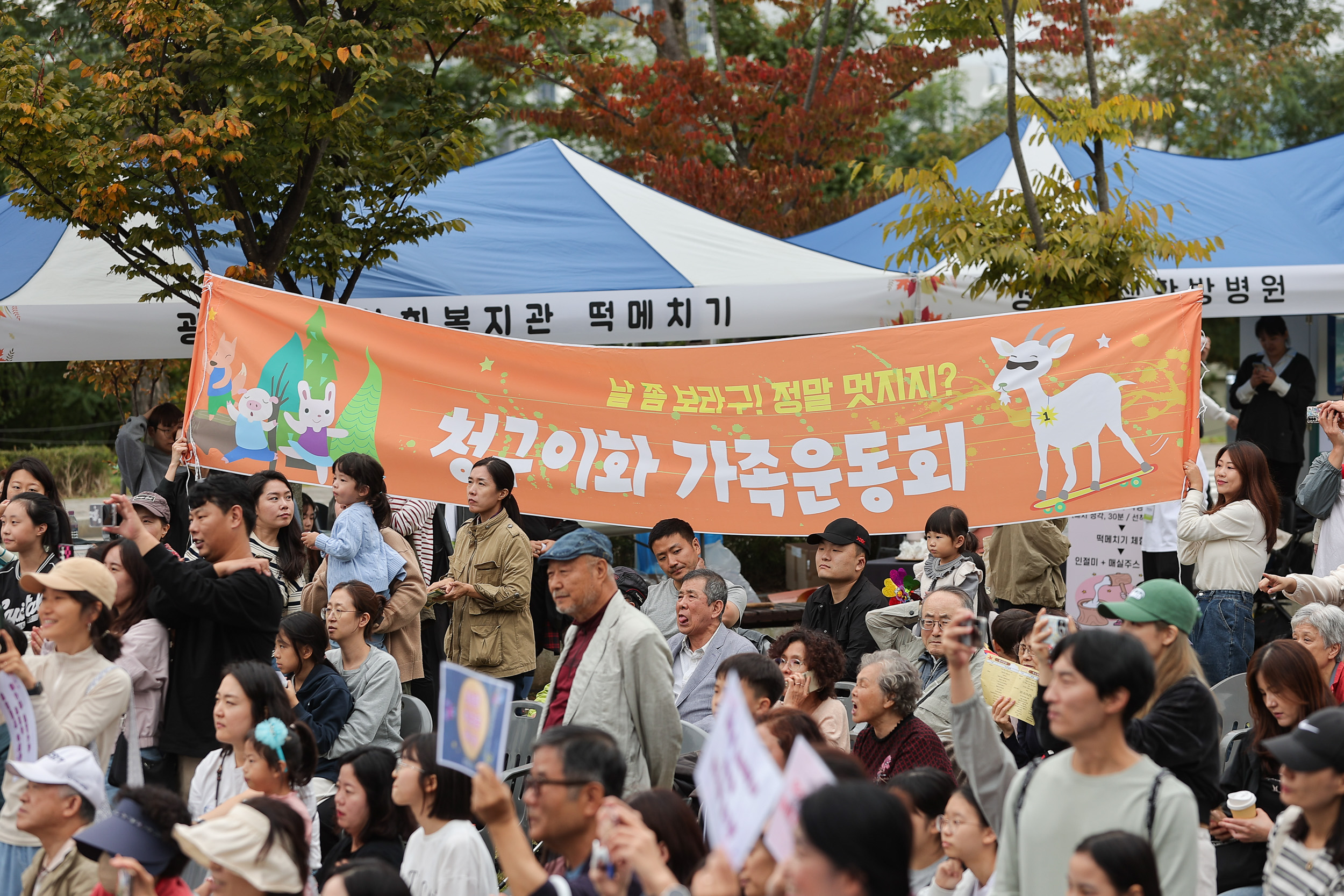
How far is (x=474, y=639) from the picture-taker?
20.3ft

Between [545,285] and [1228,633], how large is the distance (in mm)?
5330

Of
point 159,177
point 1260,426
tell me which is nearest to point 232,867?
point 159,177

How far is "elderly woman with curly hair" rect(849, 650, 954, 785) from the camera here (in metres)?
4.52

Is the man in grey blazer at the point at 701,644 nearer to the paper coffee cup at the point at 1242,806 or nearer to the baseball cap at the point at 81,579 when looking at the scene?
the paper coffee cup at the point at 1242,806

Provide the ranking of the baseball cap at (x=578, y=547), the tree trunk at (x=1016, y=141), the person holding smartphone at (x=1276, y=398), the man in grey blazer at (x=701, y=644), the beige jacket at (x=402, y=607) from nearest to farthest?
the baseball cap at (x=578, y=547)
the man in grey blazer at (x=701, y=644)
the beige jacket at (x=402, y=607)
the tree trunk at (x=1016, y=141)
the person holding smartphone at (x=1276, y=398)

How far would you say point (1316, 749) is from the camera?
3.23 m

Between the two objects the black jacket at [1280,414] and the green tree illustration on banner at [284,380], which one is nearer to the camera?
the green tree illustration on banner at [284,380]

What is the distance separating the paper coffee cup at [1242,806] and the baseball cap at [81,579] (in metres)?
3.87

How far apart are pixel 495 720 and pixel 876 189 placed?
13403 millimetres

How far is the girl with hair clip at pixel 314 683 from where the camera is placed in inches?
195

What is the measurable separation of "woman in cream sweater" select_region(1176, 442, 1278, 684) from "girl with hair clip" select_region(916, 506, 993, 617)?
3.60 feet

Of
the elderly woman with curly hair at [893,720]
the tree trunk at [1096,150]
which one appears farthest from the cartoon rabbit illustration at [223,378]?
the tree trunk at [1096,150]

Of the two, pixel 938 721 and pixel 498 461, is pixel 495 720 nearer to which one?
pixel 938 721

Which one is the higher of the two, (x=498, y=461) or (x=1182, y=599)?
(x=498, y=461)
